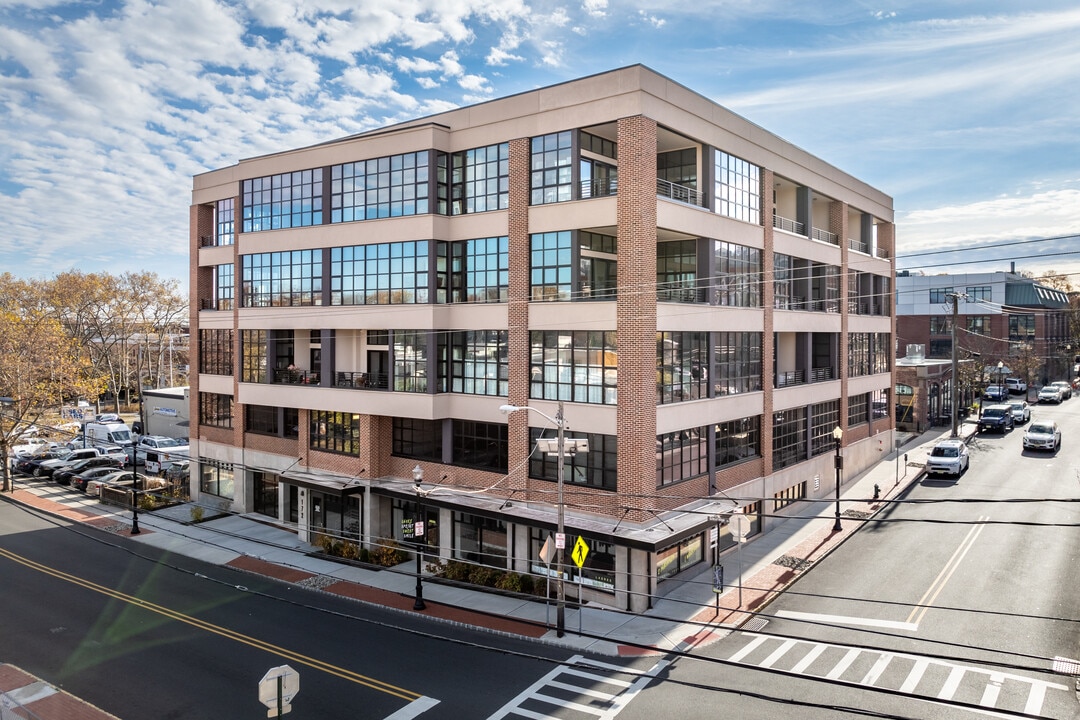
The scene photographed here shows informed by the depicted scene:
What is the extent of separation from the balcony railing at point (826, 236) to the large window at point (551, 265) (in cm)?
1844

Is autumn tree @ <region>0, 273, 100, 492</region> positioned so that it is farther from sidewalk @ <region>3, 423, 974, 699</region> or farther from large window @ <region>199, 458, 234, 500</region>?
large window @ <region>199, 458, 234, 500</region>

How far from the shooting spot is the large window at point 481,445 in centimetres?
2803

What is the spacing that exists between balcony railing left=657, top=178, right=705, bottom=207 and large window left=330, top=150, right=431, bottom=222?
1013 cm

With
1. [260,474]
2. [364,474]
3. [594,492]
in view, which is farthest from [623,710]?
[260,474]

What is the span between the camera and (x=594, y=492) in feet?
80.9

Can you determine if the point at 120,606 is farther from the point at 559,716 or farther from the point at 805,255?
the point at 805,255

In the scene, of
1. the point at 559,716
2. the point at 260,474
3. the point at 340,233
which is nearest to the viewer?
the point at 559,716

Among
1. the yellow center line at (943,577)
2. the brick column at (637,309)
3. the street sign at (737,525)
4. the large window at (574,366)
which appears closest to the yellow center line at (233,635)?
the brick column at (637,309)

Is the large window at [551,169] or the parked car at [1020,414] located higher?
the large window at [551,169]

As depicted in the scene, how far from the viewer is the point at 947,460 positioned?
39250 mm

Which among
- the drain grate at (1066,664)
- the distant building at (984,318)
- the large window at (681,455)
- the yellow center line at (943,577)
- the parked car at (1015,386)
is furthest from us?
the distant building at (984,318)

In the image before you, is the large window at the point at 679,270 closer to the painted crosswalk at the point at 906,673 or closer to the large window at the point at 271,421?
the painted crosswalk at the point at 906,673

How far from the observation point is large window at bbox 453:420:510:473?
92.0ft

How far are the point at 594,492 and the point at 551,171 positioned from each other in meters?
12.5
